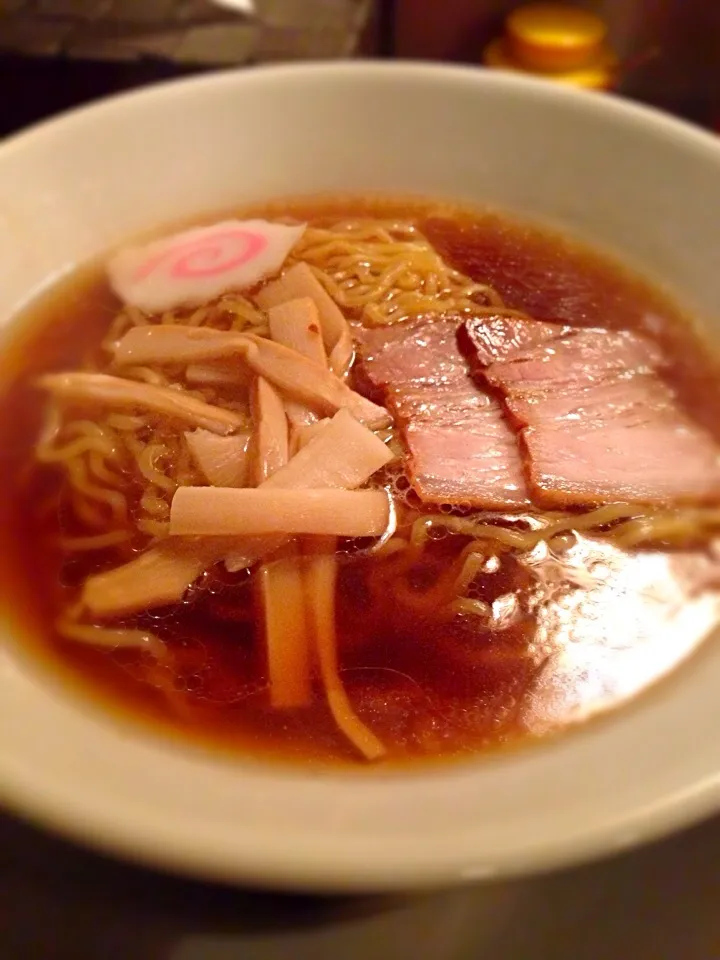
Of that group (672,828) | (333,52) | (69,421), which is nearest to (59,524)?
(69,421)

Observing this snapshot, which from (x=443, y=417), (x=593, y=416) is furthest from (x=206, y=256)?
(x=593, y=416)

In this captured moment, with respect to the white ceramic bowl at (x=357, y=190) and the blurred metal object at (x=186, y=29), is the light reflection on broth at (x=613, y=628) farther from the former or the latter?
the blurred metal object at (x=186, y=29)

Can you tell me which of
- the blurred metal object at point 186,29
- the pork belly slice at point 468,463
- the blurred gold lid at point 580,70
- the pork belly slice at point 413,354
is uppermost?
the blurred gold lid at point 580,70

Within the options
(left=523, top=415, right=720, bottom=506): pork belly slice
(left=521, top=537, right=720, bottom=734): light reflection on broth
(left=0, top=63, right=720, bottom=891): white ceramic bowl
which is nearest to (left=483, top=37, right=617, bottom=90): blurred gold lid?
(left=0, top=63, right=720, bottom=891): white ceramic bowl

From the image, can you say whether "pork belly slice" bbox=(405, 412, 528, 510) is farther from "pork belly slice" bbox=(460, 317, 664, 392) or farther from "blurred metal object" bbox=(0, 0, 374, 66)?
"blurred metal object" bbox=(0, 0, 374, 66)

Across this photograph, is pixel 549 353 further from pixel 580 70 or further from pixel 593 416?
pixel 580 70

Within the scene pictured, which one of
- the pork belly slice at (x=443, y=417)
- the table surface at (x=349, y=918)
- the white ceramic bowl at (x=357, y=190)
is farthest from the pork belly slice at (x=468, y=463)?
the table surface at (x=349, y=918)

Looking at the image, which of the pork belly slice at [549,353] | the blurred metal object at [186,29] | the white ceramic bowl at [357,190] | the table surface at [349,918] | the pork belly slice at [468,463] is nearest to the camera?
the white ceramic bowl at [357,190]
